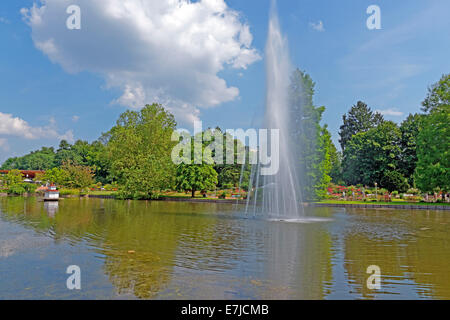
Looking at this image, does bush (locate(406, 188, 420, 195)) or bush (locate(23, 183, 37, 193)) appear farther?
bush (locate(23, 183, 37, 193))

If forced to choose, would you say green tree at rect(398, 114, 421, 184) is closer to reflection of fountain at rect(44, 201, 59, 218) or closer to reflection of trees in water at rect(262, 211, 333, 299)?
reflection of trees in water at rect(262, 211, 333, 299)

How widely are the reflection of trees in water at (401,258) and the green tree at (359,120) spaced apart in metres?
77.4

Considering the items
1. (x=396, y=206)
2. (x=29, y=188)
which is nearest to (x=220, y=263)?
(x=396, y=206)

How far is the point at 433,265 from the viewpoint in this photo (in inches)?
351

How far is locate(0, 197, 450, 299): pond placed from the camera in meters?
6.55

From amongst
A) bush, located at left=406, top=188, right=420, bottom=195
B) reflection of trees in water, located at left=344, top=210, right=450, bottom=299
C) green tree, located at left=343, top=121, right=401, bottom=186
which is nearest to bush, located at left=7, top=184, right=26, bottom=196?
reflection of trees in water, located at left=344, top=210, right=450, bottom=299

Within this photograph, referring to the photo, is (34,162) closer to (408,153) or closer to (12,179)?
(12,179)

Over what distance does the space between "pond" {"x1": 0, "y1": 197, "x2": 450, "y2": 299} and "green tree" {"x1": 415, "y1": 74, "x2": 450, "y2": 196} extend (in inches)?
996

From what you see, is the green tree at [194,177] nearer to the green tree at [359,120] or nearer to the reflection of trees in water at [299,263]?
the reflection of trees in water at [299,263]

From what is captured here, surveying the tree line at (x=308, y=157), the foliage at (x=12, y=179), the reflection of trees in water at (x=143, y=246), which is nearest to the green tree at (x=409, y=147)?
the tree line at (x=308, y=157)

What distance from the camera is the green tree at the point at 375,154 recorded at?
56969 mm

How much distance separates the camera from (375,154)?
58656mm

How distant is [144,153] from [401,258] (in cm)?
4848
